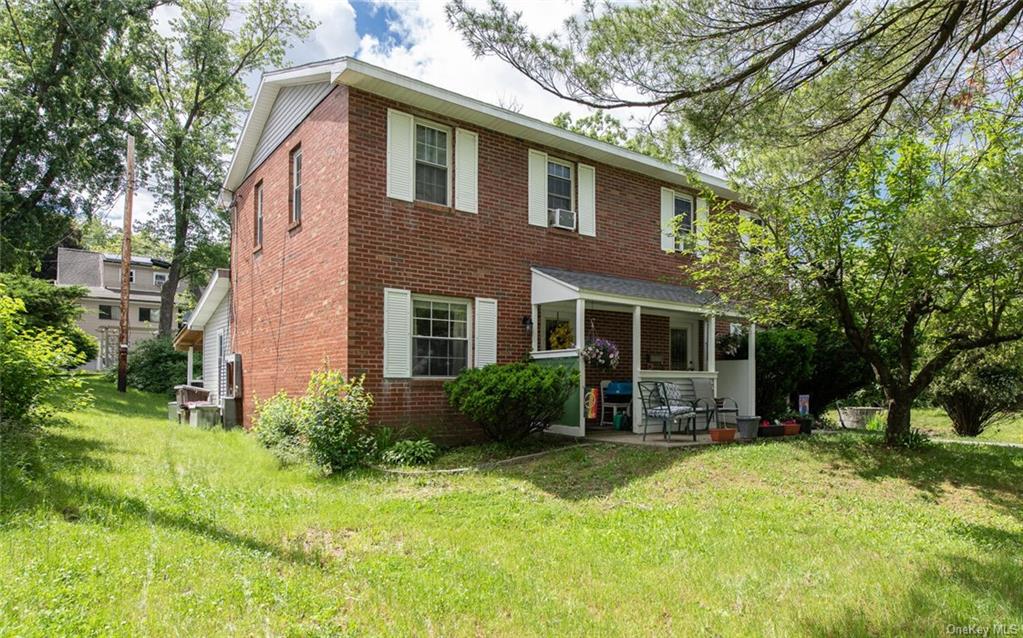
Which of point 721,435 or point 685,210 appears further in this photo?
point 685,210

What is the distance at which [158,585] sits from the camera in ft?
12.5

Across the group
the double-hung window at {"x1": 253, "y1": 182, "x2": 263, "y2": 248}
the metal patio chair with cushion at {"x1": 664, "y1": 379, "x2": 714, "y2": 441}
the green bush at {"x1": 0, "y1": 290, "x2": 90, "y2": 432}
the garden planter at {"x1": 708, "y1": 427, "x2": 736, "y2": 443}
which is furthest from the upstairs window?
the green bush at {"x1": 0, "y1": 290, "x2": 90, "y2": 432}

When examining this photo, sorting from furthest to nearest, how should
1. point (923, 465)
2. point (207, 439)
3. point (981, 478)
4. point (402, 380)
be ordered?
point (207, 439)
point (402, 380)
point (923, 465)
point (981, 478)

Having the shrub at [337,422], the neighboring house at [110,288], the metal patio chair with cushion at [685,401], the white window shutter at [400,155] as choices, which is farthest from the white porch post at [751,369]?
the neighboring house at [110,288]

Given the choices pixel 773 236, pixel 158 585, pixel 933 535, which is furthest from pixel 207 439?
pixel 933 535

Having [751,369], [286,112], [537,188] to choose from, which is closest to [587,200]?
[537,188]

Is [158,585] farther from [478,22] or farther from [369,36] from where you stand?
[369,36]

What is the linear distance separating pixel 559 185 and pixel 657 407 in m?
4.63

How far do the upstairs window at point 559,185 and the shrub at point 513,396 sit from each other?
3.98 m

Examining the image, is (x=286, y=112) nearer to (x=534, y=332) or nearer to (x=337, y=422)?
(x=534, y=332)

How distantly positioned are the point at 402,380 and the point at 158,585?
5845 mm

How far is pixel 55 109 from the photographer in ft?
63.9

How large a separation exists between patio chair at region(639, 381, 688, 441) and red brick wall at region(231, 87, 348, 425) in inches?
193

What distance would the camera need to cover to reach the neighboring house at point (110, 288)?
40.7 metres
